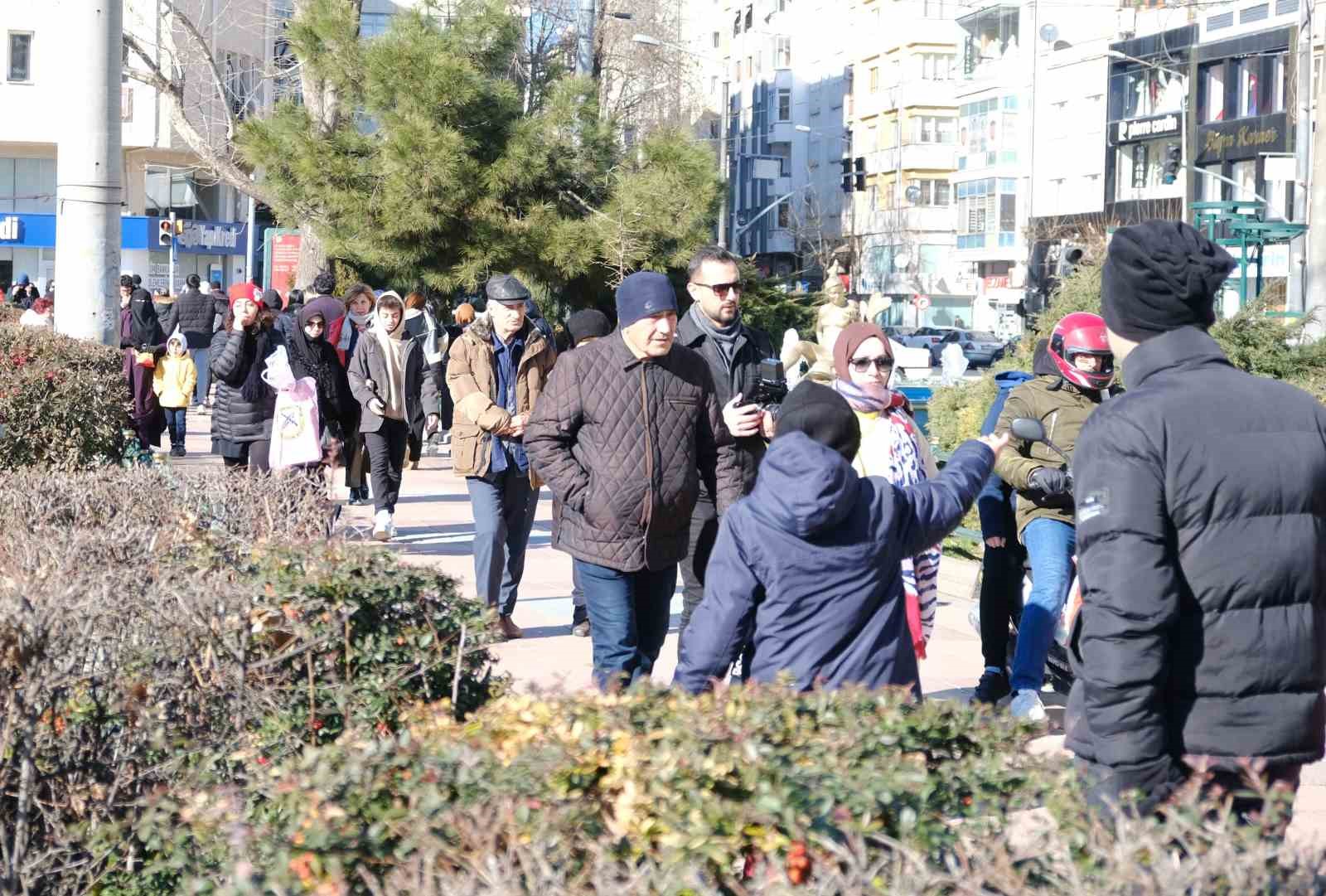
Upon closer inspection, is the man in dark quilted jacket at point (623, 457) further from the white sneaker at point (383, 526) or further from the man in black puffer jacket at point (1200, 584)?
the white sneaker at point (383, 526)

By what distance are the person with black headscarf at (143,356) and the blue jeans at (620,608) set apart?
10504mm

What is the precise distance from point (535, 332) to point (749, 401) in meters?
2.19

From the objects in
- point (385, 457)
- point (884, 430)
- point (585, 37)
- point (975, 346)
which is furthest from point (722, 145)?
point (884, 430)

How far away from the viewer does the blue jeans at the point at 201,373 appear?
20.4 meters

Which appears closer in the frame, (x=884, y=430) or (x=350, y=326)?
(x=884, y=430)

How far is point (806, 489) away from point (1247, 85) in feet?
191

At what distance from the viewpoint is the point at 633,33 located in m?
40.9

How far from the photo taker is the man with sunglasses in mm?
6566

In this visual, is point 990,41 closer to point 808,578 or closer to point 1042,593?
point 1042,593

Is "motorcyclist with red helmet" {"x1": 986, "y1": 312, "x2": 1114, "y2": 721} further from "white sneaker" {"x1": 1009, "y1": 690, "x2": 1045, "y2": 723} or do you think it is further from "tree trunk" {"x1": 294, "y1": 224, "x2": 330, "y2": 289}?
"tree trunk" {"x1": 294, "y1": 224, "x2": 330, "y2": 289}

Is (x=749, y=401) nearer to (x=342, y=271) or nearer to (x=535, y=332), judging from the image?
(x=535, y=332)

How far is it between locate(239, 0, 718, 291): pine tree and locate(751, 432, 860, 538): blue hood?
14.8m

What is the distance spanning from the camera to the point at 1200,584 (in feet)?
10.8

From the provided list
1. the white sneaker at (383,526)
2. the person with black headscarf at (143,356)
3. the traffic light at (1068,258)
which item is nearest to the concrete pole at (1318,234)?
the traffic light at (1068,258)
